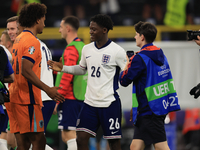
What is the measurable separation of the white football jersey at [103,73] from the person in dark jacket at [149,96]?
1.17 feet

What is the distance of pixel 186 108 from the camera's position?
27.5ft

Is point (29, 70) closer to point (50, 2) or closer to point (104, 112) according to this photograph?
point (104, 112)

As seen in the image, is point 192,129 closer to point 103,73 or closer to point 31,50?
point 103,73

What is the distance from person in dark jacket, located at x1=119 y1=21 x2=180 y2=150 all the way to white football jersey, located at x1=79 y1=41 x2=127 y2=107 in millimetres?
356

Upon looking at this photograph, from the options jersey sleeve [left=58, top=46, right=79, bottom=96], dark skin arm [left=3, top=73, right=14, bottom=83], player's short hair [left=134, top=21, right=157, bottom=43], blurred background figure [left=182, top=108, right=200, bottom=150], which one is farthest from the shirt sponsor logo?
blurred background figure [left=182, top=108, right=200, bottom=150]

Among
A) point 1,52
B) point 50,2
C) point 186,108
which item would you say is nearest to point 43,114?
point 1,52

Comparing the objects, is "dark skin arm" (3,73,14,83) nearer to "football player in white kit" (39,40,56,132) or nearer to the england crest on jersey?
"football player in white kit" (39,40,56,132)

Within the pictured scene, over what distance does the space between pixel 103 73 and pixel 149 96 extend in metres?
0.76

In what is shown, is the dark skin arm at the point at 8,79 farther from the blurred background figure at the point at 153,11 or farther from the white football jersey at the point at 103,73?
the blurred background figure at the point at 153,11

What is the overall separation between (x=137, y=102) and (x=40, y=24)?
1642 mm

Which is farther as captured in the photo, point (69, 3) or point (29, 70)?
point (69, 3)

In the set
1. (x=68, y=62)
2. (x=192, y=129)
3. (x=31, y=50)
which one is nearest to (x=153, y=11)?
(x=192, y=129)

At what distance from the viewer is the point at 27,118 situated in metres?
4.27

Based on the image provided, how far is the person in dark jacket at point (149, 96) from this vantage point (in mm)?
4359
